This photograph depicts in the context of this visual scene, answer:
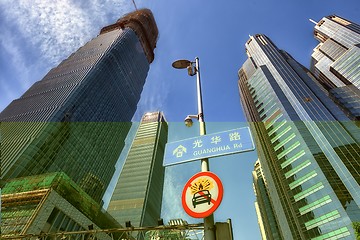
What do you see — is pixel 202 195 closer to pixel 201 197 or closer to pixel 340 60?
pixel 201 197

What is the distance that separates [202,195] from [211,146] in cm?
103

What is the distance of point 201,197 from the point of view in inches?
182

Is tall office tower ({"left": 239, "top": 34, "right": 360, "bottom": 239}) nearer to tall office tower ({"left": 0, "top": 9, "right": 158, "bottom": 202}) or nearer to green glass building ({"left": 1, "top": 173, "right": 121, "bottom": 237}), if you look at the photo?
green glass building ({"left": 1, "top": 173, "right": 121, "bottom": 237})

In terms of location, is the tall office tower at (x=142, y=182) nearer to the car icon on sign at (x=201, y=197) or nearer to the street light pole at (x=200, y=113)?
the street light pole at (x=200, y=113)

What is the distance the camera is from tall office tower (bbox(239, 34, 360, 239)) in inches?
1902

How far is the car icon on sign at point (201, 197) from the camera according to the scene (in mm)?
4555

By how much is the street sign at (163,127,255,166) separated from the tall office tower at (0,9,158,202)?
59170 mm

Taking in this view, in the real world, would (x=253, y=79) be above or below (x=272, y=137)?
above

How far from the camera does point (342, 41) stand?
111062mm

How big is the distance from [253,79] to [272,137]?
29459 millimetres

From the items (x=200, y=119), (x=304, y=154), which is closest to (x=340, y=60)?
(x=304, y=154)

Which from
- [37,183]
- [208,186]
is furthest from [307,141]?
[208,186]

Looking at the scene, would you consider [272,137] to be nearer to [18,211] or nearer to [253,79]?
[253,79]

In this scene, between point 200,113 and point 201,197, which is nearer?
point 201,197
